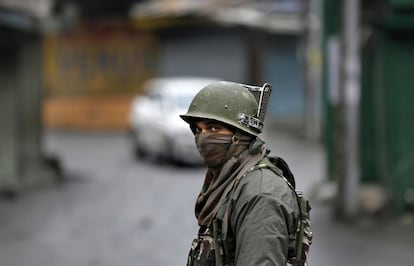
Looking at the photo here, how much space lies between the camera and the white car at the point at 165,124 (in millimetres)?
16000

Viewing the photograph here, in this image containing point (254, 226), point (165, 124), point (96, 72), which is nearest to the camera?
point (254, 226)

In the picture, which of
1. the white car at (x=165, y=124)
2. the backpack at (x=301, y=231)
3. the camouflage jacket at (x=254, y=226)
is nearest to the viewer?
the camouflage jacket at (x=254, y=226)

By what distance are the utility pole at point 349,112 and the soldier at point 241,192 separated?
7.24m

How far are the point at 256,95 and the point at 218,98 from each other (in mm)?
217

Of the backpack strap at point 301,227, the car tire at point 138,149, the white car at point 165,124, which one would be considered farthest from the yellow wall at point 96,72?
the backpack strap at point 301,227

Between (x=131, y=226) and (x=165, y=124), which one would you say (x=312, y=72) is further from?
(x=131, y=226)

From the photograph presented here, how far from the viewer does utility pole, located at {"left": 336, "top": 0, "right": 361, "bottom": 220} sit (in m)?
9.99

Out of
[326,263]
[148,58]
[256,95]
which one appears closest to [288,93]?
[148,58]

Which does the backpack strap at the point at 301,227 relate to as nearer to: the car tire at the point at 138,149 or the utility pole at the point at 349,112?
the utility pole at the point at 349,112

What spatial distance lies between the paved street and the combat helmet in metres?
5.05

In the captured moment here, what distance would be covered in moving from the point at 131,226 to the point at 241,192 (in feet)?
25.2

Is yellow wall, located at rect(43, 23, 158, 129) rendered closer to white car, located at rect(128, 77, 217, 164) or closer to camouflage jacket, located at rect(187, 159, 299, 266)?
white car, located at rect(128, 77, 217, 164)

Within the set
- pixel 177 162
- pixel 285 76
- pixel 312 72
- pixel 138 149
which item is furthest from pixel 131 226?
pixel 285 76

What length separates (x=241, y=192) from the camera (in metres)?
2.66
